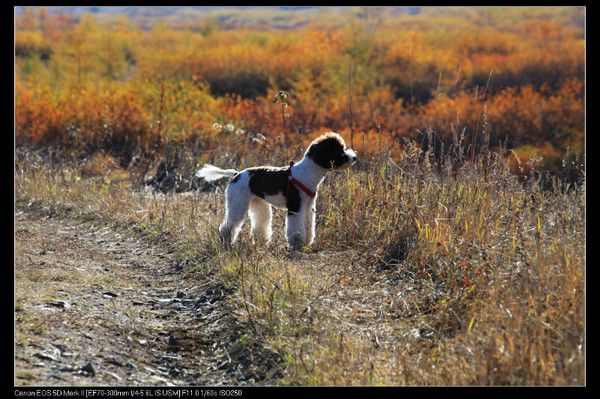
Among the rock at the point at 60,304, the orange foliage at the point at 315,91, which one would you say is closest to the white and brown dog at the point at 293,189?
the orange foliage at the point at 315,91

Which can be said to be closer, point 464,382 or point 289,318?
point 464,382

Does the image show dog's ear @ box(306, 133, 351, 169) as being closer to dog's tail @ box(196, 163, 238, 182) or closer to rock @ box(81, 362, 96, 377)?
dog's tail @ box(196, 163, 238, 182)

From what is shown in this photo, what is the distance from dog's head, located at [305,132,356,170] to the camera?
26.5 feet

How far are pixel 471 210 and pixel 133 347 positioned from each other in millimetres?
3708

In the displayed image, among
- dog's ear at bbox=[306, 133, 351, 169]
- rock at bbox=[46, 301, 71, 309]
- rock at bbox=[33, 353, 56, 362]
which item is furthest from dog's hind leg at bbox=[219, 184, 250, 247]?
rock at bbox=[33, 353, 56, 362]

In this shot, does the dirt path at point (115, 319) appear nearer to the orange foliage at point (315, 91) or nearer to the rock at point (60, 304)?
the rock at point (60, 304)

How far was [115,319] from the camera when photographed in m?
6.25

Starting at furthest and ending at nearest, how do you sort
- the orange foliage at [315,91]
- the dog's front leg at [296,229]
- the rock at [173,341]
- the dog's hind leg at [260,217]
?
the orange foliage at [315,91] < the dog's hind leg at [260,217] < the dog's front leg at [296,229] < the rock at [173,341]

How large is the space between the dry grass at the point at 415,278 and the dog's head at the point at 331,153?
0.66m

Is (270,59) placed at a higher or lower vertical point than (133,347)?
higher

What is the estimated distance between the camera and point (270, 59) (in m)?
30.2

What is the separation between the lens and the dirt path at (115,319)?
5.26 metres
